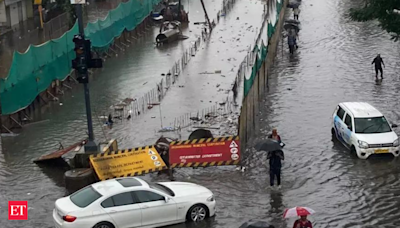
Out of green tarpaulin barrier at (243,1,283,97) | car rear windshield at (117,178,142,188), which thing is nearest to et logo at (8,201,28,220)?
car rear windshield at (117,178,142,188)

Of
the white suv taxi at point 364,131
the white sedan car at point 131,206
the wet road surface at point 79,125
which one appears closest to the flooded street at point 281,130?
the wet road surface at point 79,125

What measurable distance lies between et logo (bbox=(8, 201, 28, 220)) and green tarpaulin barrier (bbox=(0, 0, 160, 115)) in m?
8.24

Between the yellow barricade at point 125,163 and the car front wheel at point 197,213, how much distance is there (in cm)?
372

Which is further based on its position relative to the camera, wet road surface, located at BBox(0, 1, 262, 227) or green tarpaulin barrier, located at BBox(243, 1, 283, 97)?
green tarpaulin barrier, located at BBox(243, 1, 283, 97)

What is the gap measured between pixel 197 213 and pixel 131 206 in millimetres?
1786

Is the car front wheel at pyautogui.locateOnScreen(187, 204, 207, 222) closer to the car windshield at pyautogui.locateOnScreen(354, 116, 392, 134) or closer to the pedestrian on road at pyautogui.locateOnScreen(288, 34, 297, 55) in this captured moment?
the car windshield at pyautogui.locateOnScreen(354, 116, 392, 134)

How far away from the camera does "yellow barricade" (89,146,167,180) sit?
20000mm

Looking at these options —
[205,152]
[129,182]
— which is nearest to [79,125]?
[205,152]

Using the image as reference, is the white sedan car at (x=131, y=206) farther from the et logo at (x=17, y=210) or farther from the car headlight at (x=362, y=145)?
the car headlight at (x=362, y=145)

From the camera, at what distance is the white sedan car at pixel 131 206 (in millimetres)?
15633

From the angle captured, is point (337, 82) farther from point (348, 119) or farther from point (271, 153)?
point (271, 153)

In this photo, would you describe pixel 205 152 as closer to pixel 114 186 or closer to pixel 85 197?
pixel 114 186

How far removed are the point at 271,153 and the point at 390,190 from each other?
3541mm

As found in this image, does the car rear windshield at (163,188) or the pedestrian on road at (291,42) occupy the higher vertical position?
the car rear windshield at (163,188)
